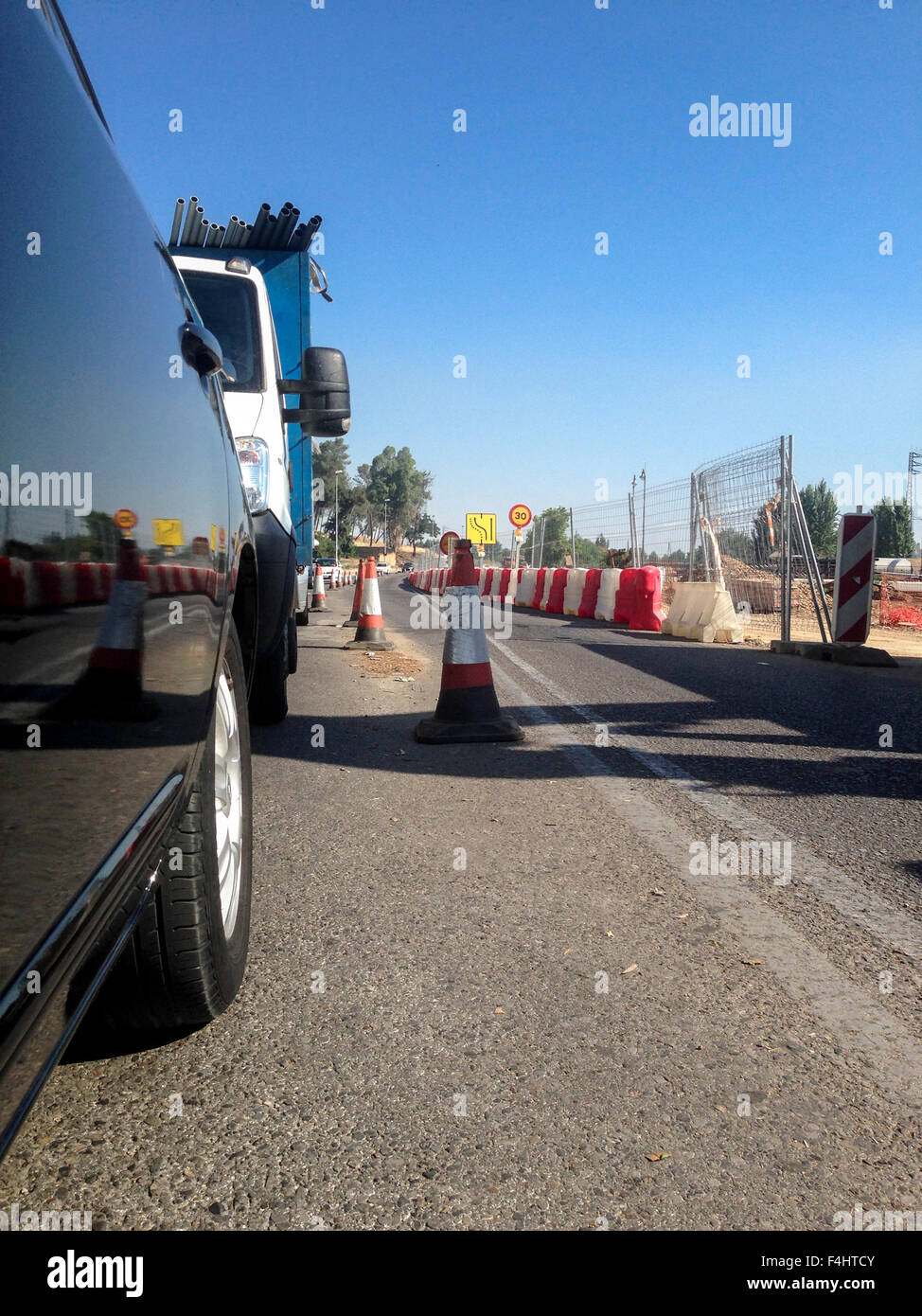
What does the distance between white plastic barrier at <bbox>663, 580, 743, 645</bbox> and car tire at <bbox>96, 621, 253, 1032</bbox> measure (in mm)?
11203

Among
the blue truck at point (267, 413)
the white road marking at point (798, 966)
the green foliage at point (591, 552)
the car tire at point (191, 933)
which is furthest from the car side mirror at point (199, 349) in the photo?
the green foliage at point (591, 552)

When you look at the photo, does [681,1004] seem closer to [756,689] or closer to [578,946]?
[578,946]

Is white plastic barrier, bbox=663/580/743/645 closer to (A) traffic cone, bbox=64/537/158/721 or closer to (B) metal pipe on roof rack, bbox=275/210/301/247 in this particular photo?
(B) metal pipe on roof rack, bbox=275/210/301/247

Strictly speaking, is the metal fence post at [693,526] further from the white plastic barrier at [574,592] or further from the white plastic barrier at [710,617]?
the white plastic barrier at [574,592]

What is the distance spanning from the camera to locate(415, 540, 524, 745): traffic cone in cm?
599

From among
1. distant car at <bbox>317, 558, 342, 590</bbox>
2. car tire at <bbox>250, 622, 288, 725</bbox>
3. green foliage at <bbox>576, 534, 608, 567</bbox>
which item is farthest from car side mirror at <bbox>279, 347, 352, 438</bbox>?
distant car at <bbox>317, 558, 342, 590</bbox>

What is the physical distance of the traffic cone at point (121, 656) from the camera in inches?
50.3

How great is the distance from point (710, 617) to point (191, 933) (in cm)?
1174

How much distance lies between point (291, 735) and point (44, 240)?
511 centimetres

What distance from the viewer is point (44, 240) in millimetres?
1118

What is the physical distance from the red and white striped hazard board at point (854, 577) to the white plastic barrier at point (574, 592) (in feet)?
28.0

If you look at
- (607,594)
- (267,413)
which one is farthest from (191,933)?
(607,594)

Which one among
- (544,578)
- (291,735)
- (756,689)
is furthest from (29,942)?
(544,578)

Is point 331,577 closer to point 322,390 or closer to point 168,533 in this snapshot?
point 322,390
